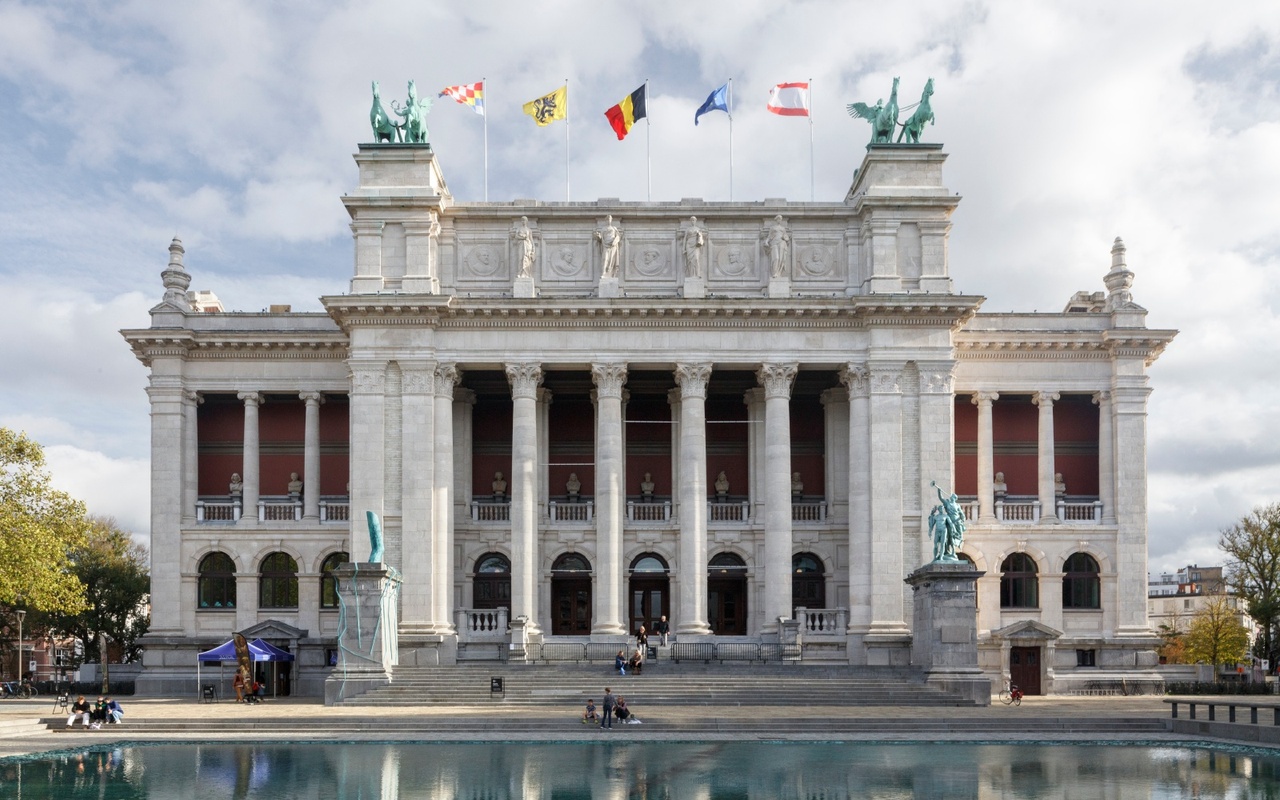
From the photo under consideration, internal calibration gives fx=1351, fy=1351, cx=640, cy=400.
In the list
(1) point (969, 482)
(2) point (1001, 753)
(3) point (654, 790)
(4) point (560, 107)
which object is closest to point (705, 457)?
(1) point (969, 482)

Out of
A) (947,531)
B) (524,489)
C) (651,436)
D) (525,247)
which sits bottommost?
(947,531)

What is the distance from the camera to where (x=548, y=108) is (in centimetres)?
5900

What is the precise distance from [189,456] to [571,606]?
18.9 m

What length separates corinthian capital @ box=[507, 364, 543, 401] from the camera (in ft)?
188

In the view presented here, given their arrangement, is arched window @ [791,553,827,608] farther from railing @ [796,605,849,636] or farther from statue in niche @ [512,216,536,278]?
statue in niche @ [512,216,536,278]

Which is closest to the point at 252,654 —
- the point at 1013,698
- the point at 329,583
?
the point at 329,583

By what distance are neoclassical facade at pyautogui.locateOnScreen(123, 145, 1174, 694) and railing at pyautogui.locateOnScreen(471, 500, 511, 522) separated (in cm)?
11

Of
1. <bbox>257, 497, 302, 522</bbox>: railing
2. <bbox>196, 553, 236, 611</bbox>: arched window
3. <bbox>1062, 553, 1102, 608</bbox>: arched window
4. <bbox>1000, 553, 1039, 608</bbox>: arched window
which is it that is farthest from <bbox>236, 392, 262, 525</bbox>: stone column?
<bbox>1062, 553, 1102, 608</bbox>: arched window

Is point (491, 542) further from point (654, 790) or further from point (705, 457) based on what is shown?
point (654, 790)

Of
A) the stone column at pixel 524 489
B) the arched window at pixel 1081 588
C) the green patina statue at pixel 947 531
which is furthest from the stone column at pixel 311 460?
the arched window at pixel 1081 588

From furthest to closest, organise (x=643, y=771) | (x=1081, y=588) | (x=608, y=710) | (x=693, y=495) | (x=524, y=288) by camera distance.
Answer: (x=1081, y=588) < (x=524, y=288) < (x=693, y=495) < (x=608, y=710) < (x=643, y=771)

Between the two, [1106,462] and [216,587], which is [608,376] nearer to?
[216,587]

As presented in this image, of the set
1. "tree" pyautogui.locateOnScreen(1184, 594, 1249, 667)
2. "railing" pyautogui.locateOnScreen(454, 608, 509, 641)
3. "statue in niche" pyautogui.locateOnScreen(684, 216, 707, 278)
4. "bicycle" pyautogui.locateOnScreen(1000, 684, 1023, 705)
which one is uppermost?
"statue in niche" pyautogui.locateOnScreen(684, 216, 707, 278)

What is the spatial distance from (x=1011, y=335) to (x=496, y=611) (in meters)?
26.1
